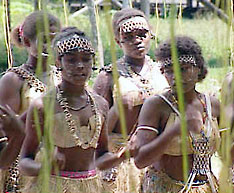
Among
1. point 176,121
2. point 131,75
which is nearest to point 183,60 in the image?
point 176,121

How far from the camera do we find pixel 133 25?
2.19 m

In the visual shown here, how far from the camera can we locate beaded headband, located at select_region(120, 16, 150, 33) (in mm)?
2186

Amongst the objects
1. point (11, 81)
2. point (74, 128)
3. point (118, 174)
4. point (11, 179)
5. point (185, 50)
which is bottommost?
point (118, 174)

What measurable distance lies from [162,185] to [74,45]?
526 mm

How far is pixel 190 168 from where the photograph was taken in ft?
5.45

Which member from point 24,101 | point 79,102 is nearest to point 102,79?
point 24,101

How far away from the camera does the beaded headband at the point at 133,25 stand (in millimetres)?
2186

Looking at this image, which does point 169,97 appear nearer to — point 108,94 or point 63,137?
point 63,137

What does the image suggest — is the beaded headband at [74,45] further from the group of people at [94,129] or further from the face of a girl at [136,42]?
the face of a girl at [136,42]

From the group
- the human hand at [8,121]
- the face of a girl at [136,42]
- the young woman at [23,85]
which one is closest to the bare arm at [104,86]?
the face of a girl at [136,42]

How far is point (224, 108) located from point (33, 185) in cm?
120

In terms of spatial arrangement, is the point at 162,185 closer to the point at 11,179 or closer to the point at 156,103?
the point at 156,103

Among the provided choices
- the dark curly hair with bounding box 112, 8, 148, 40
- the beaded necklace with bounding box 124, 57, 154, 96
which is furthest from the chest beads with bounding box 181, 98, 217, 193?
the dark curly hair with bounding box 112, 8, 148, 40

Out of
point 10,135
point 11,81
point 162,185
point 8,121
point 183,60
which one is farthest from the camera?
point 11,81
